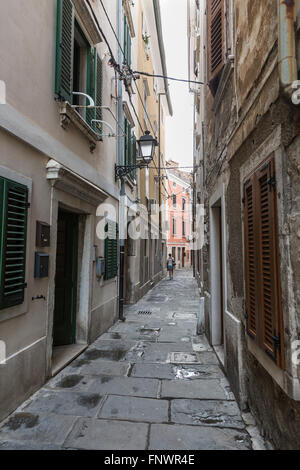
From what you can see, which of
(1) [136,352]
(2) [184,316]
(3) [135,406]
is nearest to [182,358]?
(1) [136,352]

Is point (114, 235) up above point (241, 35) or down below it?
below

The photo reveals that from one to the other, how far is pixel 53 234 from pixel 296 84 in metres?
3.35

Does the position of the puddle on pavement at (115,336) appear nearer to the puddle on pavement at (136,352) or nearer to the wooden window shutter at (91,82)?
the puddle on pavement at (136,352)

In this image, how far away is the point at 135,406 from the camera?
3.34 m

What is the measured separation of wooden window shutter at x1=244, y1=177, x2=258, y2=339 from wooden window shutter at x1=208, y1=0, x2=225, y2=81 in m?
2.26

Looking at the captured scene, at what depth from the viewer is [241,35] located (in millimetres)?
3504

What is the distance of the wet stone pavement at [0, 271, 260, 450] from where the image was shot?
271 centimetres

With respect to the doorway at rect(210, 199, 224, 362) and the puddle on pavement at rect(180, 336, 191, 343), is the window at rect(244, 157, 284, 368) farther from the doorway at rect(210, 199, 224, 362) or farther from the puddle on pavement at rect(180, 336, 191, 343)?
the puddle on pavement at rect(180, 336, 191, 343)

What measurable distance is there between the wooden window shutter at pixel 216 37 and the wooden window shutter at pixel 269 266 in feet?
8.29

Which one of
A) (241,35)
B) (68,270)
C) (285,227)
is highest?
(241,35)

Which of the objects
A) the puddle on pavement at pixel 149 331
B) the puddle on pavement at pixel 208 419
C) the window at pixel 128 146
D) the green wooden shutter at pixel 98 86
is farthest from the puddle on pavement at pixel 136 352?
the window at pixel 128 146

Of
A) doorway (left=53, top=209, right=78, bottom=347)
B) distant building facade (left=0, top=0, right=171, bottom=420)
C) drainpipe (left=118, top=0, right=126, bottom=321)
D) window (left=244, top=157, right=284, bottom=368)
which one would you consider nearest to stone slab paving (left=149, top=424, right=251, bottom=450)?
window (left=244, top=157, right=284, bottom=368)
